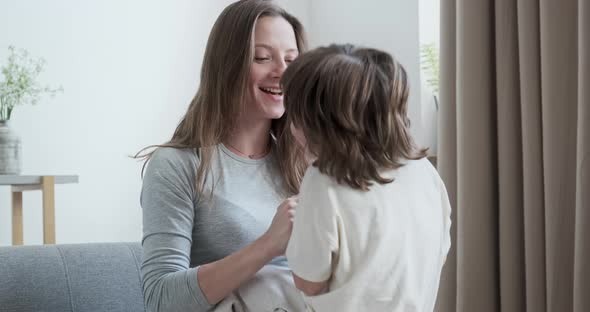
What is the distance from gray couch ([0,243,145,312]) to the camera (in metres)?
1.50

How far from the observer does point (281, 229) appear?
1225 mm

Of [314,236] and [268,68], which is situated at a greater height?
[268,68]

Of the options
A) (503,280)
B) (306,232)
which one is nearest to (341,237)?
(306,232)

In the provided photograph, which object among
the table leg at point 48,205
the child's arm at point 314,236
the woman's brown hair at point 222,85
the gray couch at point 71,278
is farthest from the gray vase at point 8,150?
the child's arm at point 314,236

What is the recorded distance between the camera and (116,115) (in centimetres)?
372

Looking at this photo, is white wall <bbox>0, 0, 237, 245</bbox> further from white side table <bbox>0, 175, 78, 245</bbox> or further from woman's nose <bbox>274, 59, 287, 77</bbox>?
woman's nose <bbox>274, 59, 287, 77</bbox>

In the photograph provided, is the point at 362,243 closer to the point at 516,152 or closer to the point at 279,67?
the point at 279,67

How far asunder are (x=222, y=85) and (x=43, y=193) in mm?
1562

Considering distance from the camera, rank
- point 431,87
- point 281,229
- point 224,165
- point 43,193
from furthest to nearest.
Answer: point 431,87, point 43,193, point 224,165, point 281,229

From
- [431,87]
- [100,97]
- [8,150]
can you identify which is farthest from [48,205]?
[431,87]

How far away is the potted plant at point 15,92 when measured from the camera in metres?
2.93

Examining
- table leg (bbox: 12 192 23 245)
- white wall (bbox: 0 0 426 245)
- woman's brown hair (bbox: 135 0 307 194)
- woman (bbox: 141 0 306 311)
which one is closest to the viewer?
woman (bbox: 141 0 306 311)

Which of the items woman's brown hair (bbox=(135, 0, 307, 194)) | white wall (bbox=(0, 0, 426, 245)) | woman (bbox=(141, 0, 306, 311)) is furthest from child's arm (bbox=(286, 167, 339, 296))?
white wall (bbox=(0, 0, 426, 245))

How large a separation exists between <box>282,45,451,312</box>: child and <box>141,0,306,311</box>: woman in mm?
275
